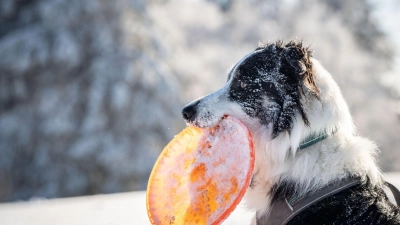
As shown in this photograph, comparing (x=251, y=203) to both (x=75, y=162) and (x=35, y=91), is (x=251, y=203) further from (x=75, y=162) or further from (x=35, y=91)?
(x=35, y=91)

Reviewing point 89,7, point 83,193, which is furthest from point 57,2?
point 83,193

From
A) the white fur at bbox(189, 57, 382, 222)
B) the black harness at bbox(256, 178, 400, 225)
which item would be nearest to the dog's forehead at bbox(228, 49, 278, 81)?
the white fur at bbox(189, 57, 382, 222)

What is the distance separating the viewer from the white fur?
8.64ft

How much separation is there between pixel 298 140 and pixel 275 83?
0.43m

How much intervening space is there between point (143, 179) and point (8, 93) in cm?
644

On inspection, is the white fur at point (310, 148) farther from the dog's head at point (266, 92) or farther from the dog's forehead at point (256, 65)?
the dog's forehead at point (256, 65)

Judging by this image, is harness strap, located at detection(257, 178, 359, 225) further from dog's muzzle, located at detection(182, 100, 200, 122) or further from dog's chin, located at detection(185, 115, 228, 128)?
dog's muzzle, located at detection(182, 100, 200, 122)

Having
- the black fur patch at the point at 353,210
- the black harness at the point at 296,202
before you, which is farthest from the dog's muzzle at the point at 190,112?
the black fur patch at the point at 353,210

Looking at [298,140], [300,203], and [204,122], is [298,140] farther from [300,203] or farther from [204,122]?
[204,122]

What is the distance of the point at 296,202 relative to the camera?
2.60 meters

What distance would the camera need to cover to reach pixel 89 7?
18688 mm

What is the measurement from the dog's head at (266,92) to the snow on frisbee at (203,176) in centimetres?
12

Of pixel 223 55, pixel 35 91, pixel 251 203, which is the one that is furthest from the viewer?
pixel 223 55

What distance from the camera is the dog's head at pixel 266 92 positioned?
2.86 meters
